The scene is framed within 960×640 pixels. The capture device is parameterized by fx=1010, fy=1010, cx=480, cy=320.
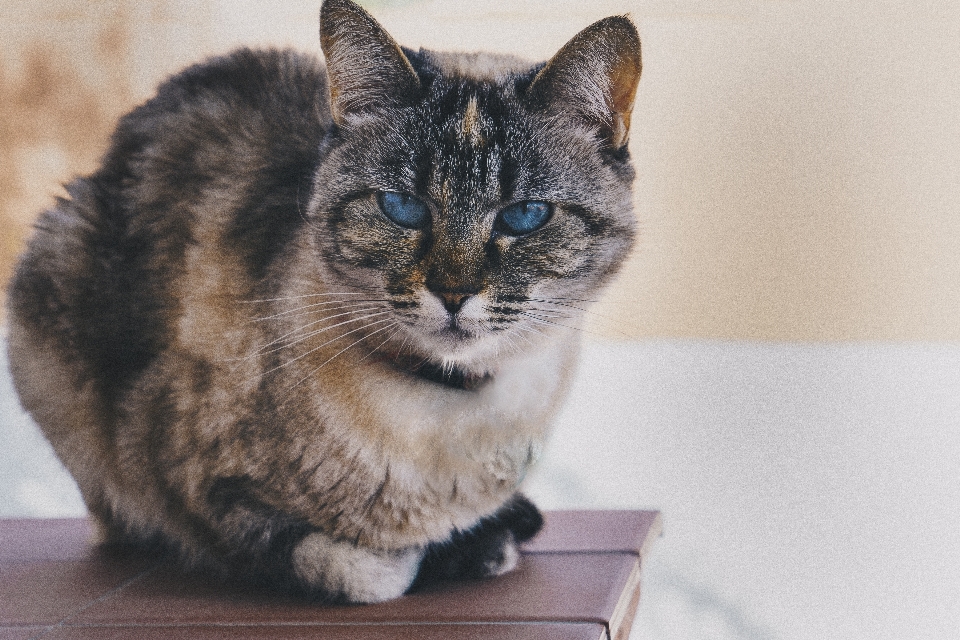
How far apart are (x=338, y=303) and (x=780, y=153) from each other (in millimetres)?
1861

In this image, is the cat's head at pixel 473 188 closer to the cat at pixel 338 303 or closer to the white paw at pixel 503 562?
the cat at pixel 338 303

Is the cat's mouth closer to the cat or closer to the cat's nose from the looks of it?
the cat

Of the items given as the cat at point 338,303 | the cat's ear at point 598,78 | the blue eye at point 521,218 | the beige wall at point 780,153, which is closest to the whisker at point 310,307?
the cat at point 338,303

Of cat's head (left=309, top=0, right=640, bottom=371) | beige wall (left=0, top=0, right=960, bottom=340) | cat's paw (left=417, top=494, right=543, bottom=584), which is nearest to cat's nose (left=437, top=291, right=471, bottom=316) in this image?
cat's head (left=309, top=0, right=640, bottom=371)

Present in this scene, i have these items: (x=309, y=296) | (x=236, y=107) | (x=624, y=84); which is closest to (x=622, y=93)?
(x=624, y=84)

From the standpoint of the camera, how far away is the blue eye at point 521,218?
95cm

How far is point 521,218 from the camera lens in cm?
Answer: 95

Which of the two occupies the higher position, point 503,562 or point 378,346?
point 378,346

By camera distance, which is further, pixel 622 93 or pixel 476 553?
pixel 476 553

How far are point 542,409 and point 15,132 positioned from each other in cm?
237

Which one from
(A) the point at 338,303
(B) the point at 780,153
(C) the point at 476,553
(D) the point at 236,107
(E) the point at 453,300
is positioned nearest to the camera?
(E) the point at 453,300

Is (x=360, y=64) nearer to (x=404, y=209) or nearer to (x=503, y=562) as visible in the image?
(x=404, y=209)

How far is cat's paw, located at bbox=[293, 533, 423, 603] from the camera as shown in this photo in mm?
1037

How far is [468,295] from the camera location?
2.96 feet
